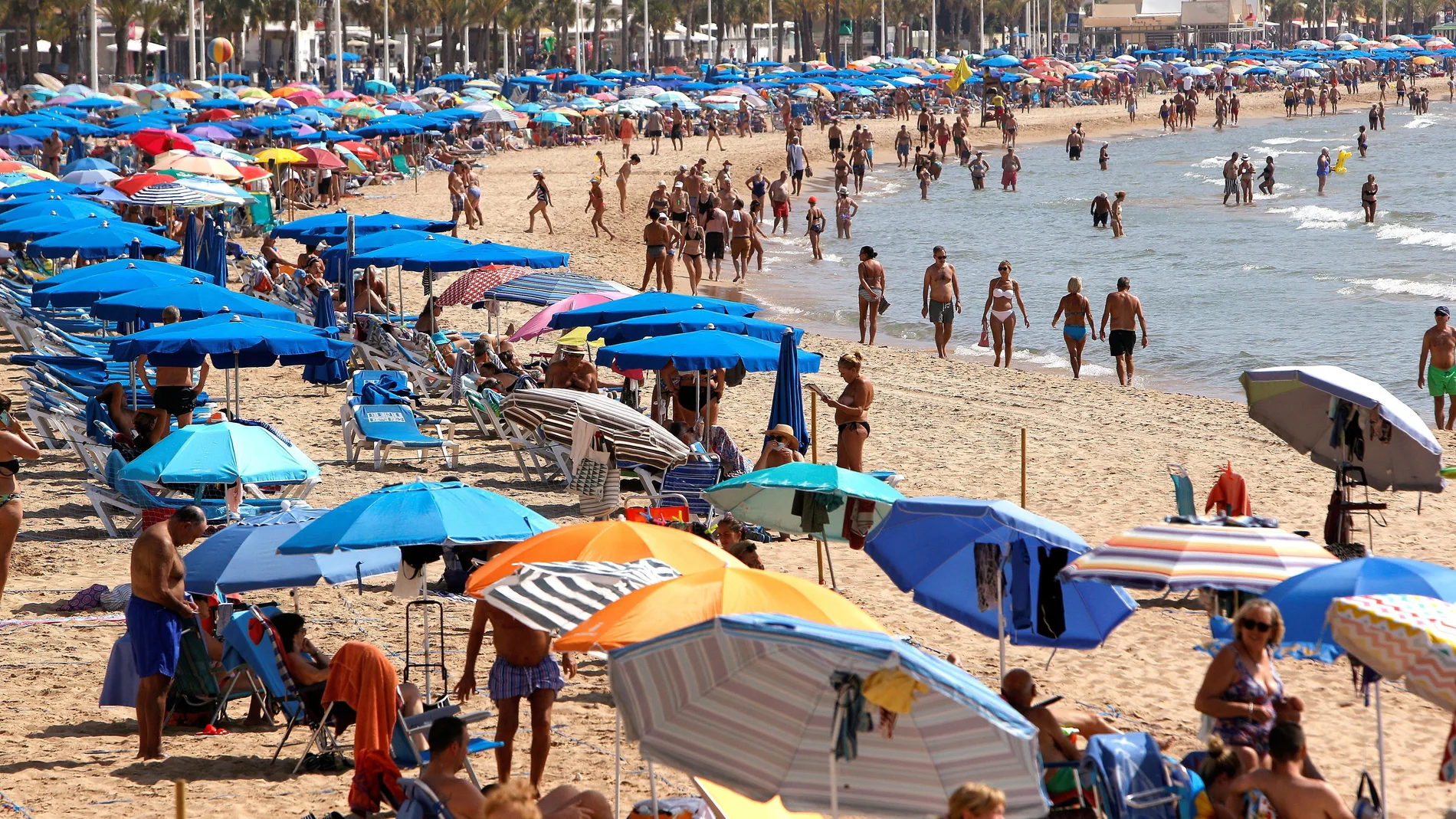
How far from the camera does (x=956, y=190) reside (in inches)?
1636

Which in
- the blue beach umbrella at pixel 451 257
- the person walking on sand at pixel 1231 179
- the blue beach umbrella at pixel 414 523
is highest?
the person walking on sand at pixel 1231 179

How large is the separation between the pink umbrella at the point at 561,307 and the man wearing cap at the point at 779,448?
3760mm

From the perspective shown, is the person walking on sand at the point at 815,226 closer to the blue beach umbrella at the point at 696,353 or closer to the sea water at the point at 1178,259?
the sea water at the point at 1178,259

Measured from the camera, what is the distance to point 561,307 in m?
13.4

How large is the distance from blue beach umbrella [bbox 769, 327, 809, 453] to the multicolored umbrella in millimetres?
5748

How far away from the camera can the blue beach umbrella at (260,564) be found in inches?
260

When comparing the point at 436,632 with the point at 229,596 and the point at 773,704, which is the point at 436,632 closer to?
the point at 229,596

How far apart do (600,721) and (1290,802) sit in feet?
10.3

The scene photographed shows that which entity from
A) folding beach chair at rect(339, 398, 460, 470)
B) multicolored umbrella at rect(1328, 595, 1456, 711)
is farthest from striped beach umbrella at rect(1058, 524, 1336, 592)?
folding beach chair at rect(339, 398, 460, 470)

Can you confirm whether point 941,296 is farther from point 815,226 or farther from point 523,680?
point 523,680

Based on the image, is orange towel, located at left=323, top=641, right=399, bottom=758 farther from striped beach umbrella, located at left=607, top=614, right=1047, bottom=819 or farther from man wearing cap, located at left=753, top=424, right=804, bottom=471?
man wearing cap, located at left=753, top=424, right=804, bottom=471

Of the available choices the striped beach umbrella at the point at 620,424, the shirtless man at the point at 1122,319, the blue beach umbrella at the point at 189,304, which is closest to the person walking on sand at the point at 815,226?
the shirtless man at the point at 1122,319

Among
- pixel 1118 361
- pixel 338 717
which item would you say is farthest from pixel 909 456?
pixel 338 717

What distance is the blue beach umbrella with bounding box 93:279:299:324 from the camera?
1167cm
